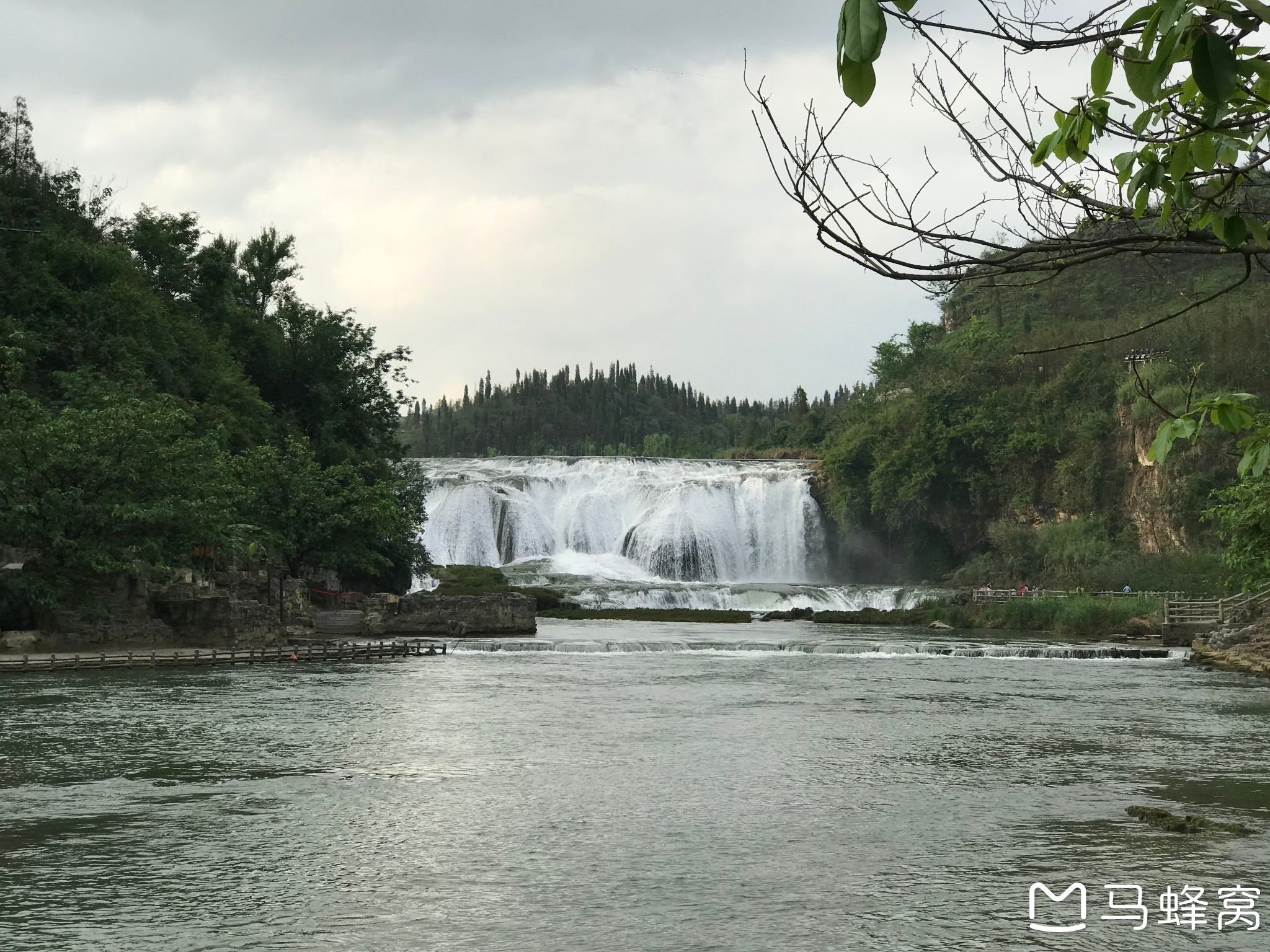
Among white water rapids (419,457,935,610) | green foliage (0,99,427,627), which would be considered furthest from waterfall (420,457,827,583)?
green foliage (0,99,427,627)

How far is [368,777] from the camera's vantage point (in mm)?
14148

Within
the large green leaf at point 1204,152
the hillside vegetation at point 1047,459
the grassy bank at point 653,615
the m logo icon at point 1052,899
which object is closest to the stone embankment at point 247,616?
the grassy bank at point 653,615

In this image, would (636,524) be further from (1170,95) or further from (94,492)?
(1170,95)

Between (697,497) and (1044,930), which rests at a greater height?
(697,497)

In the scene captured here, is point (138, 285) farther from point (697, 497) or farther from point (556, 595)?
point (697, 497)

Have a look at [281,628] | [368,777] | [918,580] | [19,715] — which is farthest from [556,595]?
[368,777]

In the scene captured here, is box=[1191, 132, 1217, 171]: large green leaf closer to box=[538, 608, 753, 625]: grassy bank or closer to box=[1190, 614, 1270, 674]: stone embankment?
box=[1190, 614, 1270, 674]: stone embankment

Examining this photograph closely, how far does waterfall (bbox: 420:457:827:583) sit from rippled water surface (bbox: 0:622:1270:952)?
3589cm

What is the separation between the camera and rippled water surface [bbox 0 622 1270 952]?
27.5 ft

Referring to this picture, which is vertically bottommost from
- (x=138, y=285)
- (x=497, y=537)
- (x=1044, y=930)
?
(x=1044, y=930)

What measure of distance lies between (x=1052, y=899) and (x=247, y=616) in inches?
1056

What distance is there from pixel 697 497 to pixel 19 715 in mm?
45421

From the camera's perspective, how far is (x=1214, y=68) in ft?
8.86

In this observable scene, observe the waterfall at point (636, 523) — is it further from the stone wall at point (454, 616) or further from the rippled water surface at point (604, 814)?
the rippled water surface at point (604, 814)
